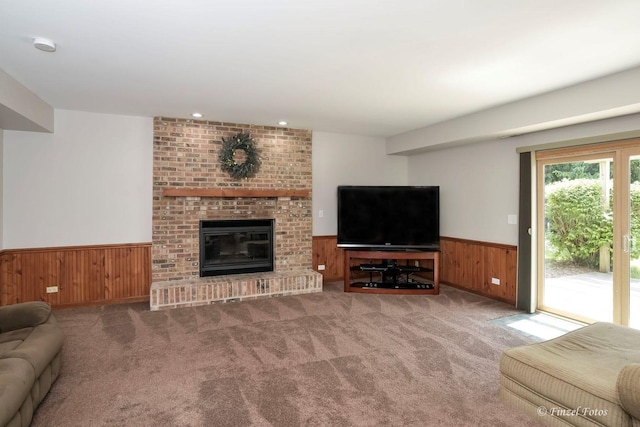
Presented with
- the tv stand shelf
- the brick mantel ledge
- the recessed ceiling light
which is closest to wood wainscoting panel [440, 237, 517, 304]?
the tv stand shelf

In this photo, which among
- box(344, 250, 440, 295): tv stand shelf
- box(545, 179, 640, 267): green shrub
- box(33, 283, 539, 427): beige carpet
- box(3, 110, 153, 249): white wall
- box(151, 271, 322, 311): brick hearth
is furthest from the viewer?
box(344, 250, 440, 295): tv stand shelf

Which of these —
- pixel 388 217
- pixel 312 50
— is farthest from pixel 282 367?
pixel 388 217

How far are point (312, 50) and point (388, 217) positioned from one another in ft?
→ 10.7

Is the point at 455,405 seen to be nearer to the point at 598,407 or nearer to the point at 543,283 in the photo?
the point at 598,407

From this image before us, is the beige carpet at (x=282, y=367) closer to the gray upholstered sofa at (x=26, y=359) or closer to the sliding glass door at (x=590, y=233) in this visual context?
the gray upholstered sofa at (x=26, y=359)

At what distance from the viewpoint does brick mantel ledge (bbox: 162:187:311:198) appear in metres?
4.62

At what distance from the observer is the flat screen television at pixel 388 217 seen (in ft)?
17.3

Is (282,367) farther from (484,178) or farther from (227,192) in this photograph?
(484,178)

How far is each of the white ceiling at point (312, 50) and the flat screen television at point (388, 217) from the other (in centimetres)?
164

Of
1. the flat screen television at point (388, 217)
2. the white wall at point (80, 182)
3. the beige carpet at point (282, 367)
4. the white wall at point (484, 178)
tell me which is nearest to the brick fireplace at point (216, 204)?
the white wall at point (80, 182)

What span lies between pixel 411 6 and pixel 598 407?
2393 millimetres

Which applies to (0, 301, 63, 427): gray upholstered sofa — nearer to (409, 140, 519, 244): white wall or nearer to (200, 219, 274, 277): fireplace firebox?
(200, 219, 274, 277): fireplace firebox

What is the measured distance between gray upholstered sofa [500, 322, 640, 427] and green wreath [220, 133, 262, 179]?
12.8ft

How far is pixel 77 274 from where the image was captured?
4.38 metres
